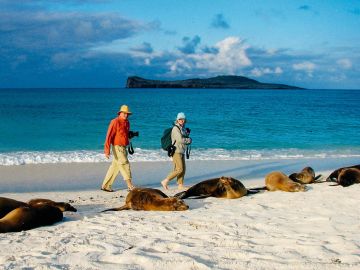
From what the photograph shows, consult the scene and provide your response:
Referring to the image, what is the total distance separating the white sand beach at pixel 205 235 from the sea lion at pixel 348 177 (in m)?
0.37

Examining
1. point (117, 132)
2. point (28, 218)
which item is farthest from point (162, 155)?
point (28, 218)

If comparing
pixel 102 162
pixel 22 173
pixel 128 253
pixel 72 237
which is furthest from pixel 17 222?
pixel 102 162

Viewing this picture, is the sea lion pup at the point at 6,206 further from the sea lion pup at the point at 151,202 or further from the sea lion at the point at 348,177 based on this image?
the sea lion at the point at 348,177

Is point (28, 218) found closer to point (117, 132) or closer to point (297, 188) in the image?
point (117, 132)

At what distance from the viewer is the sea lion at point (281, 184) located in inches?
410

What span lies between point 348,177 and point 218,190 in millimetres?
3464

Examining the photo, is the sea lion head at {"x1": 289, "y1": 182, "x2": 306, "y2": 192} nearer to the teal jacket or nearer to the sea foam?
the teal jacket

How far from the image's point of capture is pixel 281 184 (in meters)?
10.6

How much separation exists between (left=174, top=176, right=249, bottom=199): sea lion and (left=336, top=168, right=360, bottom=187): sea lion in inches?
103

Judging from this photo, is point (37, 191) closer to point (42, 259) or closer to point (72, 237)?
point (72, 237)

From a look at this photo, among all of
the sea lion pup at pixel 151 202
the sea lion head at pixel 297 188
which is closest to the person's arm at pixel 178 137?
the sea lion head at pixel 297 188

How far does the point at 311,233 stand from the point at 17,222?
4.06 m

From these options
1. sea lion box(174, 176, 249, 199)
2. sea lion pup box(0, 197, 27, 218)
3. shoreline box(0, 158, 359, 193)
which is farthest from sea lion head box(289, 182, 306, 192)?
sea lion pup box(0, 197, 27, 218)

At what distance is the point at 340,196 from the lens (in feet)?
31.5
